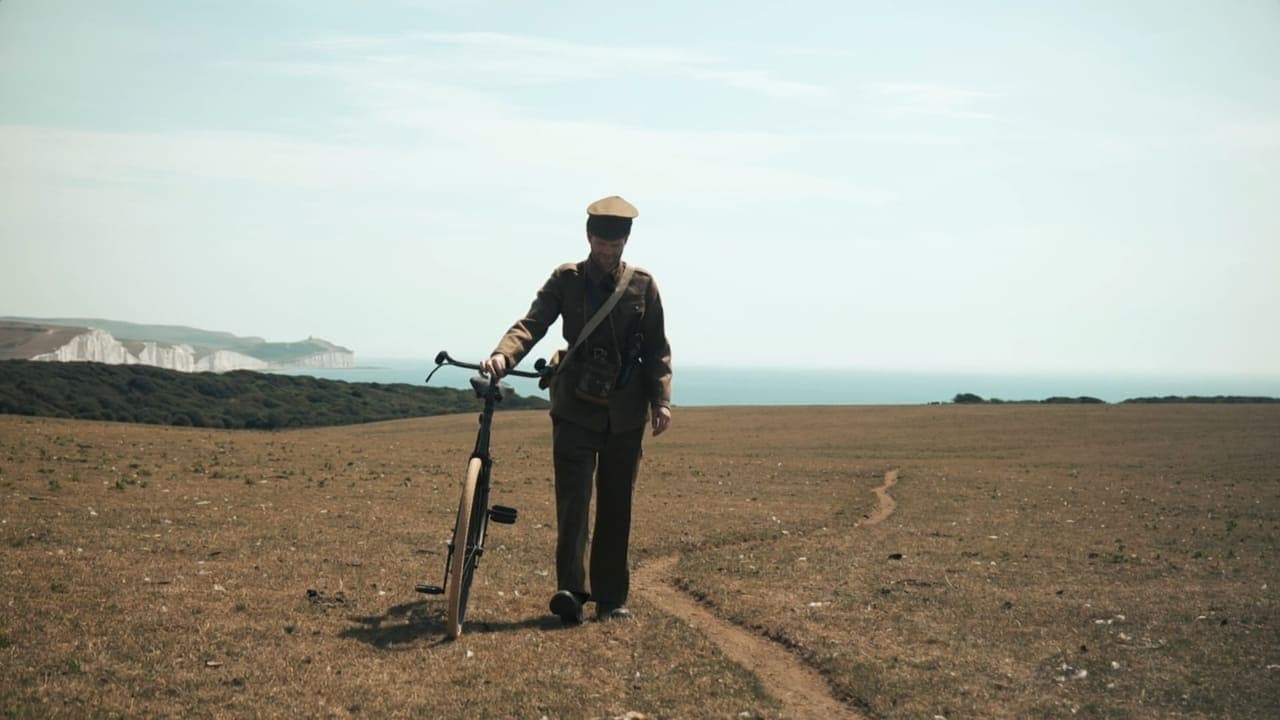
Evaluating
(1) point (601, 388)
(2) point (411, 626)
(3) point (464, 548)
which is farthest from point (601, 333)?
Answer: (2) point (411, 626)

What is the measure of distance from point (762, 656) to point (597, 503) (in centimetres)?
226

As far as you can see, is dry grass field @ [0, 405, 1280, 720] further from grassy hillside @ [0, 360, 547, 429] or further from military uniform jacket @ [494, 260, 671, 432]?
grassy hillside @ [0, 360, 547, 429]

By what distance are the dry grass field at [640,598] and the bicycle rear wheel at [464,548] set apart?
0.32 meters

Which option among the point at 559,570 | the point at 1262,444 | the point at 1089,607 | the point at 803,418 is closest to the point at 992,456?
the point at 1262,444

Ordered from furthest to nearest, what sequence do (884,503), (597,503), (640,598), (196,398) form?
(196,398), (884,503), (640,598), (597,503)

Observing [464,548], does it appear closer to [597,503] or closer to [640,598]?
[597,503]

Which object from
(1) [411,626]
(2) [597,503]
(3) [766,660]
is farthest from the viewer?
(2) [597,503]

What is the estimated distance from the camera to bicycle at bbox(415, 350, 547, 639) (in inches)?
336

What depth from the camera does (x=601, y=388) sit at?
975 centimetres

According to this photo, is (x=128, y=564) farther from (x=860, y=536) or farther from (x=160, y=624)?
(x=860, y=536)

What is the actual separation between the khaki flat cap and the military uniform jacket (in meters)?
0.58

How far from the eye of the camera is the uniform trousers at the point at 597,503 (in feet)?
32.2

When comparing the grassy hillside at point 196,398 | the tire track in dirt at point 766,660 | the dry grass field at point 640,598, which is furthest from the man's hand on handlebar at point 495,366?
the grassy hillside at point 196,398

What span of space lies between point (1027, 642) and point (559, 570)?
A: 4425mm
